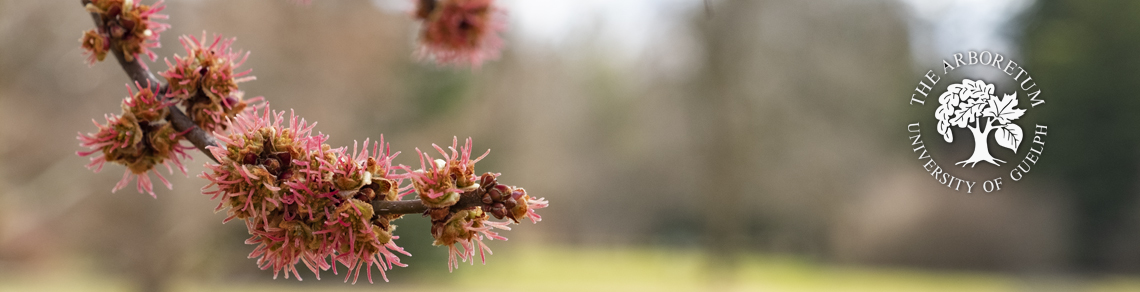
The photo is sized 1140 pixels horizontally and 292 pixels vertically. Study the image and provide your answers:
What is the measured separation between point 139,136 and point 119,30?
8.8 inches

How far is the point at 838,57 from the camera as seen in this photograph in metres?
16.9

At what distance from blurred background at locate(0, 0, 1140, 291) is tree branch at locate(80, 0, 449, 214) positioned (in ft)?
28.4

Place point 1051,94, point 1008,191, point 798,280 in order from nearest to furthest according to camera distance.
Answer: point 1051,94 → point 1008,191 → point 798,280

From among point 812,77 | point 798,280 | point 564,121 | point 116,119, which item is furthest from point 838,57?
point 116,119

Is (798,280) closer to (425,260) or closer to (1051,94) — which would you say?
(1051,94)

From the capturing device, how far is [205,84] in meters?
1.49

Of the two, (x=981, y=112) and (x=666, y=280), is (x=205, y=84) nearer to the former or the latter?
(x=981, y=112)

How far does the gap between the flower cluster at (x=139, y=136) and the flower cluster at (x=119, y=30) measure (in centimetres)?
11

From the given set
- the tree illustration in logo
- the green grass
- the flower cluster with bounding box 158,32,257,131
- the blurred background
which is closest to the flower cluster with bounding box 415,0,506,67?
the flower cluster with bounding box 158,32,257,131

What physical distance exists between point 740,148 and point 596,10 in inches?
319

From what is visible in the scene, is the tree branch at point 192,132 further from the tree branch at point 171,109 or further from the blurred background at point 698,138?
the blurred background at point 698,138

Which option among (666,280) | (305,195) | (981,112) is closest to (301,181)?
(305,195)

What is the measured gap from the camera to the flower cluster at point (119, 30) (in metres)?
1.51

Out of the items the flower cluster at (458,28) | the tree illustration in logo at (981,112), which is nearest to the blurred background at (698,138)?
the tree illustration in logo at (981,112)
